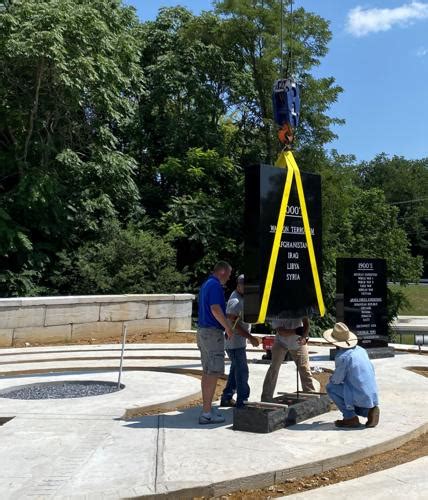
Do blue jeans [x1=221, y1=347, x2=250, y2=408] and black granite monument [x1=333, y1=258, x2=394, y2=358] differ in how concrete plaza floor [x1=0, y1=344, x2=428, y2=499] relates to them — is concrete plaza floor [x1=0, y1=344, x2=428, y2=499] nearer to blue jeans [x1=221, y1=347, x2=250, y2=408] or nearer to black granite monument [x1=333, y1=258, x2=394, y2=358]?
blue jeans [x1=221, y1=347, x2=250, y2=408]

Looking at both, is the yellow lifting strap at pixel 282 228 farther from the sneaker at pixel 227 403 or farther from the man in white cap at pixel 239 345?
the sneaker at pixel 227 403

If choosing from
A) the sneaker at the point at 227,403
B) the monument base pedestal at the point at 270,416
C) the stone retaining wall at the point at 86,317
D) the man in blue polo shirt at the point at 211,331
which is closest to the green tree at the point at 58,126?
the stone retaining wall at the point at 86,317

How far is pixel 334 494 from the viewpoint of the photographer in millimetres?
4672

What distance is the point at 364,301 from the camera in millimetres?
12203

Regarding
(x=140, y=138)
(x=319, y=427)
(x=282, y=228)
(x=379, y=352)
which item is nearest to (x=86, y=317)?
(x=379, y=352)

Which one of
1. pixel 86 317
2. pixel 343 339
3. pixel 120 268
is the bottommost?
pixel 86 317

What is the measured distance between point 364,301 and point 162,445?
733 cm

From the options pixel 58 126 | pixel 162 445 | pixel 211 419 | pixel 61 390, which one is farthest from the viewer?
pixel 58 126

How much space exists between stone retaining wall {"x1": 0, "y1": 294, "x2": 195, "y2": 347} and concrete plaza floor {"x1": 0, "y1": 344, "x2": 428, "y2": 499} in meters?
5.06

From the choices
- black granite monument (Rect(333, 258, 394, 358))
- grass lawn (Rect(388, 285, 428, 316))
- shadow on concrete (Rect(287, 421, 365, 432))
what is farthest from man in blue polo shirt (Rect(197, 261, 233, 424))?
grass lawn (Rect(388, 285, 428, 316))

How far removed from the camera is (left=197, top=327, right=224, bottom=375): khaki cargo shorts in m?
6.49

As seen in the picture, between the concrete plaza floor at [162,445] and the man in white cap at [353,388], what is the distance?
0.17m

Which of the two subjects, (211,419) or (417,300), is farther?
(417,300)

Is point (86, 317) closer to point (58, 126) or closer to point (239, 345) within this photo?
point (58, 126)
